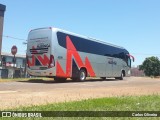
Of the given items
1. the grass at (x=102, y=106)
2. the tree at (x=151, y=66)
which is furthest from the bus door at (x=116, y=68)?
the tree at (x=151, y=66)

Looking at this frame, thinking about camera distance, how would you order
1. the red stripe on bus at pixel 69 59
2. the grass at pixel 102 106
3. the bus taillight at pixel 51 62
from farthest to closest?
the red stripe on bus at pixel 69 59
the bus taillight at pixel 51 62
the grass at pixel 102 106

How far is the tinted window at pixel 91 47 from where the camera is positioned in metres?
21.3

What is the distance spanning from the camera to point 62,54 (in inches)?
838

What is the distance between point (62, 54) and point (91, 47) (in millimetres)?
4430

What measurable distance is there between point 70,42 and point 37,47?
2.35 meters

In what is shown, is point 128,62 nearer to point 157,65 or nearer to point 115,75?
point 115,75

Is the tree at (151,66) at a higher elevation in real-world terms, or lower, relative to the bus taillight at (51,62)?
higher

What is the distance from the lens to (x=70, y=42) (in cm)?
2214

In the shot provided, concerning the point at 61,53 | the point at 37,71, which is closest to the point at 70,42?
the point at 61,53

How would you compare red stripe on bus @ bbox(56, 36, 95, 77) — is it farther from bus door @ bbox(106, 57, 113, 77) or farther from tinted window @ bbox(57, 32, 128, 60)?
bus door @ bbox(106, 57, 113, 77)

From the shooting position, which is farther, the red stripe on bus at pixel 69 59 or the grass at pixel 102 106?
the red stripe on bus at pixel 69 59

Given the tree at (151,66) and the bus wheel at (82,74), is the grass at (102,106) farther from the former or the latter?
the tree at (151,66)

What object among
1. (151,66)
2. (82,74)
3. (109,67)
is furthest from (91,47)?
(151,66)

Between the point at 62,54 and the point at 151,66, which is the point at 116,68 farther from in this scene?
the point at 151,66
